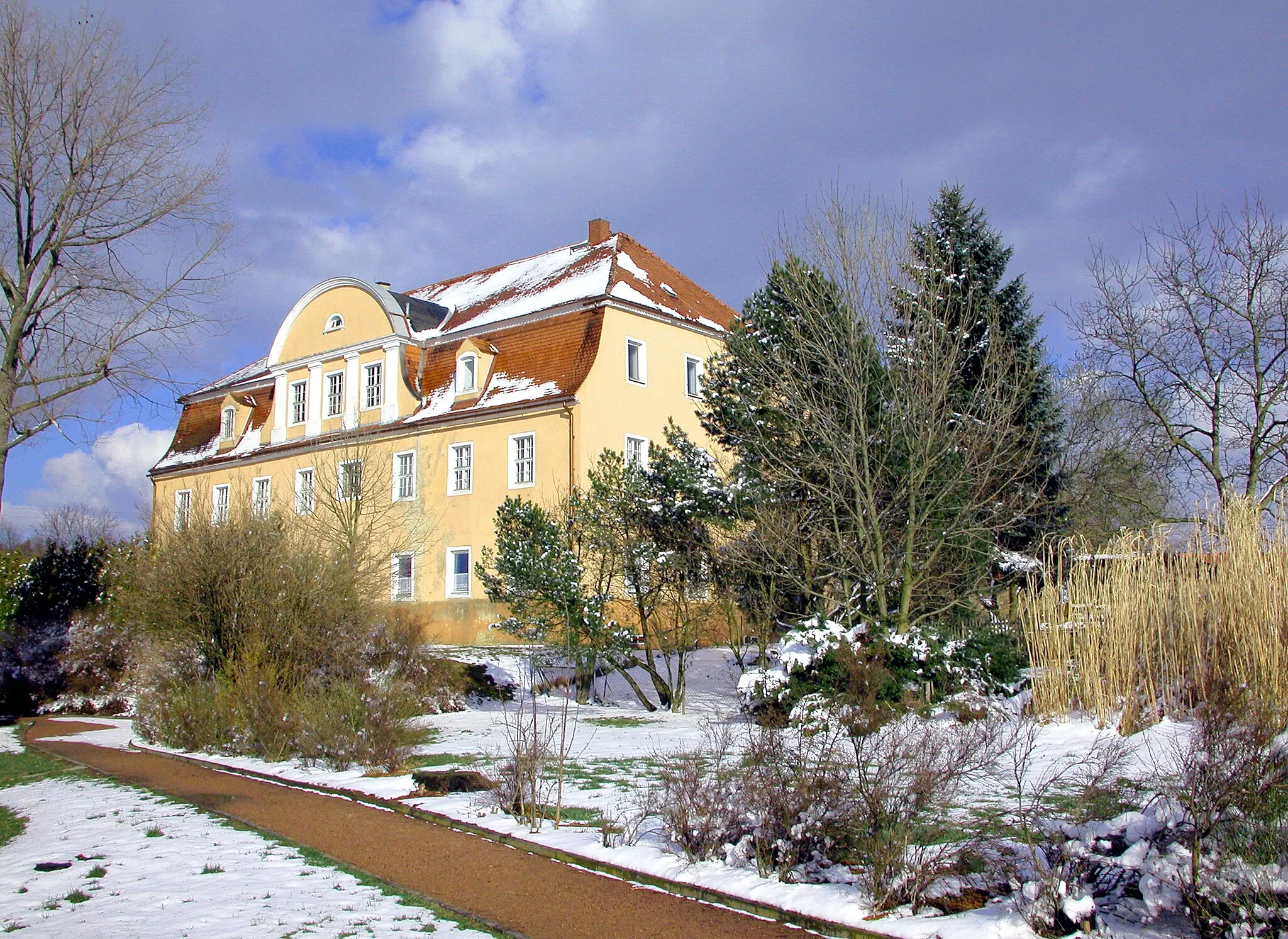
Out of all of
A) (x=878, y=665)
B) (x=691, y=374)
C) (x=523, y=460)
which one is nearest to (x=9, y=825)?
(x=878, y=665)

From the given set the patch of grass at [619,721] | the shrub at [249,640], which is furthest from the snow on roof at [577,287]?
the shrub at [249,640]

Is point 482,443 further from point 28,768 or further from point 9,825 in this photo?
point 9,825

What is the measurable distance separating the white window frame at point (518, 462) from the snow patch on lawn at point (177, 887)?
2144 cm

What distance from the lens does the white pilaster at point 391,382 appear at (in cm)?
3469

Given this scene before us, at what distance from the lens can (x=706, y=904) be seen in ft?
21.2

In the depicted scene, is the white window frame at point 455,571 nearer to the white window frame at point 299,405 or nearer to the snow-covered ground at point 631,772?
the white window frame at point 299,405

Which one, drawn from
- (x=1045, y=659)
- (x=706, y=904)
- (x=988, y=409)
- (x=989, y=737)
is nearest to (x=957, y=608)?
(x=988, y=409)

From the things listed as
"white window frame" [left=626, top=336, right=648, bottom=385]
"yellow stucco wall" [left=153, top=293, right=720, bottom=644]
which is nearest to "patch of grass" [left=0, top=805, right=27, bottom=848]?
"yellow stucco wall" [left=153, top=293, right=720, bottom=644]

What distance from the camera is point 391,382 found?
34.9 m

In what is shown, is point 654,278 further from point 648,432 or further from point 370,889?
point 370,889

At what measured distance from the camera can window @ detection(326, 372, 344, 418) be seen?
36688mm

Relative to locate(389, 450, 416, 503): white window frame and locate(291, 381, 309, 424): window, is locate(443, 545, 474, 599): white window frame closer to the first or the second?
locate(389, 450, 416, 503): white window frame

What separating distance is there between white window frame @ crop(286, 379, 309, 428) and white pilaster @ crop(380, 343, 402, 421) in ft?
14.4

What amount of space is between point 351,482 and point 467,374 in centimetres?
745
